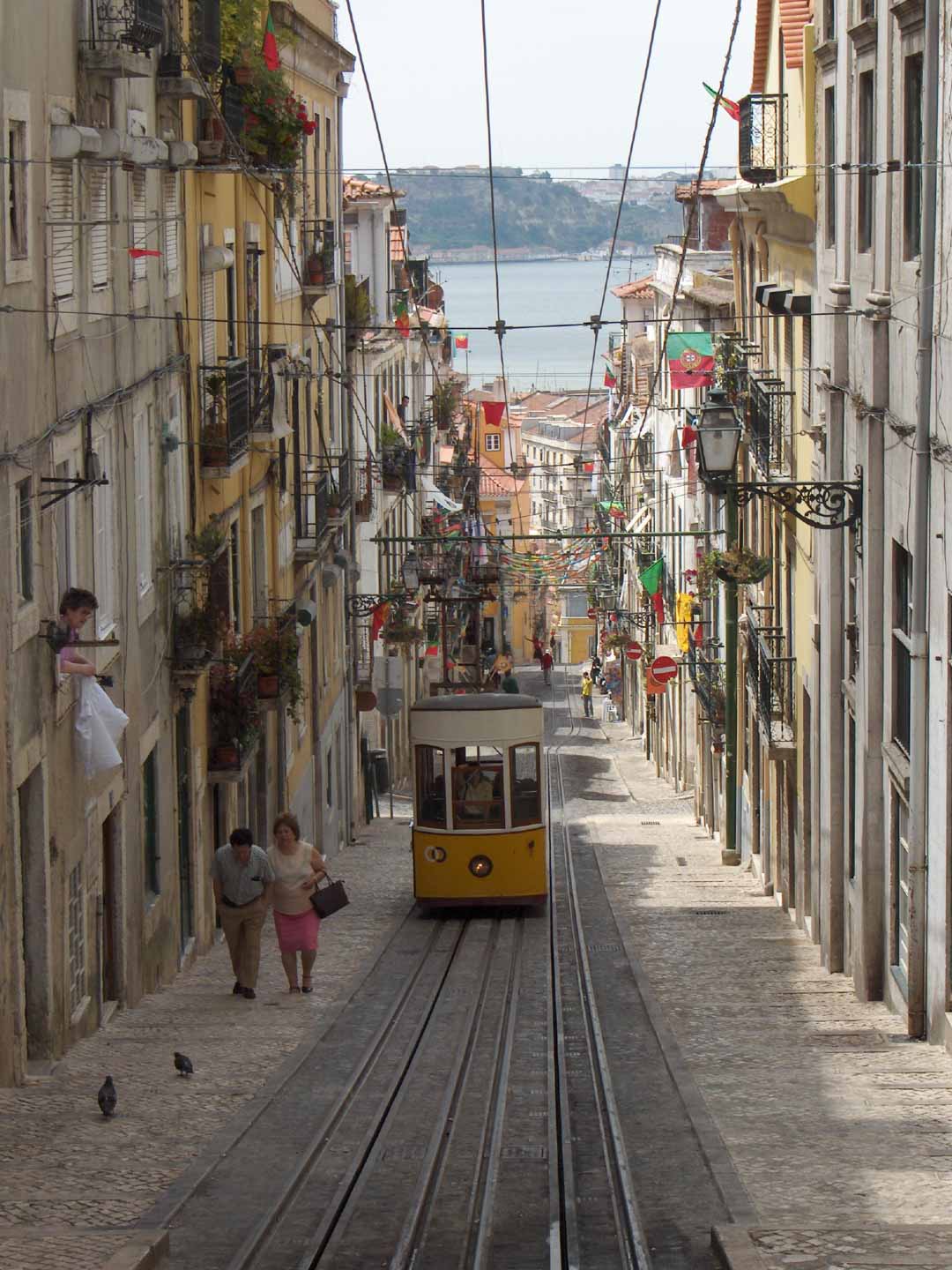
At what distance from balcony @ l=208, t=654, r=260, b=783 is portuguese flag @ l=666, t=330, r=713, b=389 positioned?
1346 cm

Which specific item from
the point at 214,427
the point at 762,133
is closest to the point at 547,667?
the point at 762,133

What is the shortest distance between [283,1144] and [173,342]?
9.83m

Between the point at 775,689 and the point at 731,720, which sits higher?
the point at 775,689

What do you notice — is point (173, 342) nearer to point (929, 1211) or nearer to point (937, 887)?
point (937, 887)

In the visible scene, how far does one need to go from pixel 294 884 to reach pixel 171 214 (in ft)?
22.1

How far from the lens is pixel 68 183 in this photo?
1317cm

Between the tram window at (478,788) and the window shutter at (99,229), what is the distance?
8.63m

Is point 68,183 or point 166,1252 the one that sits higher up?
point 68,183

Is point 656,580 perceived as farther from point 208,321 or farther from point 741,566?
A: point 208,321

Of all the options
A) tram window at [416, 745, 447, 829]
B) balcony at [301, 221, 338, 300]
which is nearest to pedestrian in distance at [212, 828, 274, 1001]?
tram window at [416, 745, 447, 829]

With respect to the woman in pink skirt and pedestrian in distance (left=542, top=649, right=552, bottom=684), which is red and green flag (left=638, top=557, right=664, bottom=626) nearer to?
the woman in pink skirt

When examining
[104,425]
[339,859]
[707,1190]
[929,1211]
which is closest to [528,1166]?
[707,1190]

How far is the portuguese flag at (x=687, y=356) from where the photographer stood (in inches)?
1261

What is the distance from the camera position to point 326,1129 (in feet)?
35.1
